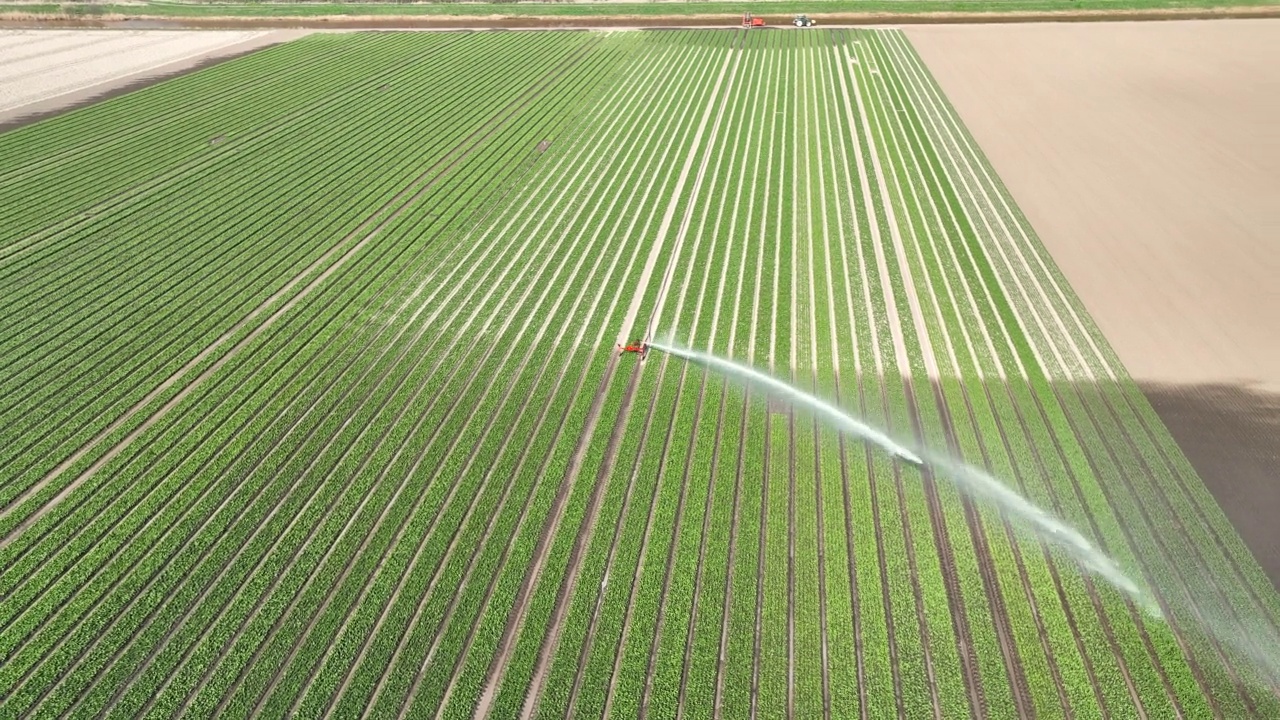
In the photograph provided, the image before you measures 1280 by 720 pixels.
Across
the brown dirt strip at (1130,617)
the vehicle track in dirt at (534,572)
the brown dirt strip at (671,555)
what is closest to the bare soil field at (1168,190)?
the brown dirt strip at (1130,617)

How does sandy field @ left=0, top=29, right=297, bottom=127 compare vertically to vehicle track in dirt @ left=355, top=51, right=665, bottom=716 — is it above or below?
above

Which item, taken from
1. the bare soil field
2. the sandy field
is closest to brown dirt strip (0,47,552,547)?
the sandy field

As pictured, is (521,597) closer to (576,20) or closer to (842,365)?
(842,365)

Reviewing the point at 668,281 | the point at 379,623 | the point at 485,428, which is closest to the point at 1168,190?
the point at 668,281

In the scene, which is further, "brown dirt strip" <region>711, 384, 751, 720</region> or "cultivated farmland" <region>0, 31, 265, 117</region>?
"cultivated farmland" <region>0, 31, 265, 117</region>

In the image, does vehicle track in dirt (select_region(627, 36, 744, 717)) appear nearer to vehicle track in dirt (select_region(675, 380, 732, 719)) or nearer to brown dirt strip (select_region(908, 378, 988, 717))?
vehicle track in dirt (select_region(675, 380, 732, 719))

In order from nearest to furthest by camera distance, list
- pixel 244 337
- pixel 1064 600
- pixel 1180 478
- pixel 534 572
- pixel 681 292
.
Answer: pixel 1064 600
pixel 534 572
pixel 1180 478
pixel 244 337
pixel 681 292

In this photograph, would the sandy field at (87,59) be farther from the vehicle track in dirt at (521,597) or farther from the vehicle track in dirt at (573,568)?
the vehicle track in dirt at (573,568)
